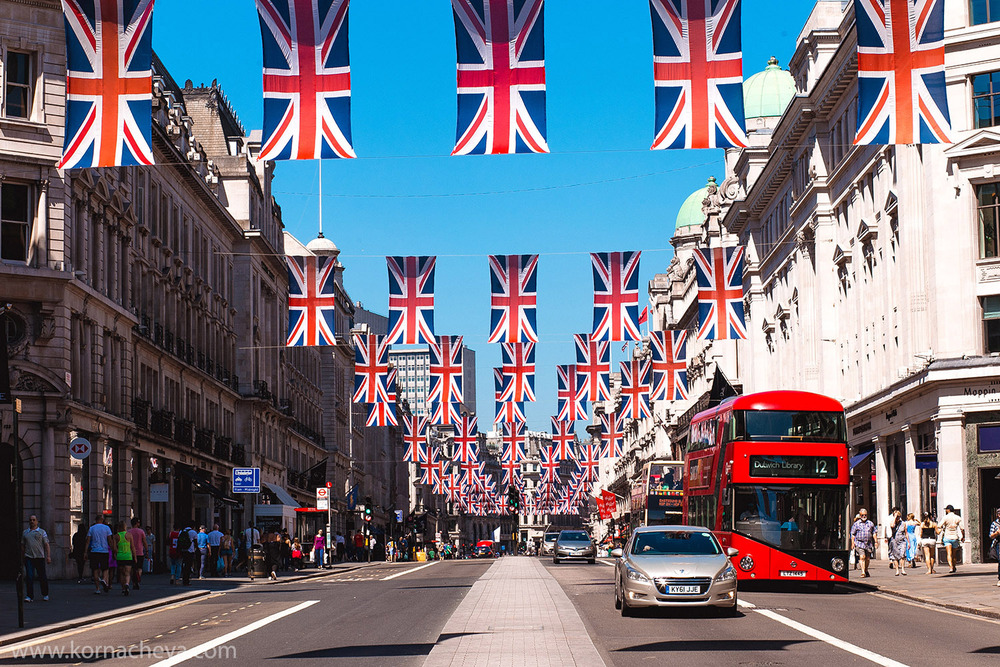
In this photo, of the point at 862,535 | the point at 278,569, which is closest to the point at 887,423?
the point at 862,535

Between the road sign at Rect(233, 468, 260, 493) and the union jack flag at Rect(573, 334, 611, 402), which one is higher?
the union jack flag at Rect(573, 334, 611, 402)

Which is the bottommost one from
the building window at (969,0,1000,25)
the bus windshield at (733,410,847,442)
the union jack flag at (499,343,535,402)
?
the bus windshield at (733,410,847,442)

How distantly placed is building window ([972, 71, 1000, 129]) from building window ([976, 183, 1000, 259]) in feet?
6.63

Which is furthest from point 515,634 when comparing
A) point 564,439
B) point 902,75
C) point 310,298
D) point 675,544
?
point 564,439

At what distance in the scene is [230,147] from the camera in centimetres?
7594

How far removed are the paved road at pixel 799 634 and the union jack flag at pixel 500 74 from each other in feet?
27.2

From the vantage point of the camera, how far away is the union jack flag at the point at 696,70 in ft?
80.4

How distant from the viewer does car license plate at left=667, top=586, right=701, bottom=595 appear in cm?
2288

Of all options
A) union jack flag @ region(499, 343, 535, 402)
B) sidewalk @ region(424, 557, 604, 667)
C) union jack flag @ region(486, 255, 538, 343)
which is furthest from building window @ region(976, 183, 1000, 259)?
sidewalk @ region(424, 557, 604, 667)

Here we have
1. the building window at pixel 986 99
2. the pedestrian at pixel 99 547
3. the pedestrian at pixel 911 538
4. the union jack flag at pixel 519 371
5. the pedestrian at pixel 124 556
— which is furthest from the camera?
the union jack flag at pixel 519 371

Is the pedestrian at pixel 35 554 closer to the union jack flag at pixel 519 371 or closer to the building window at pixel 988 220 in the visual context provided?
the union jack flag at pixel 519 371

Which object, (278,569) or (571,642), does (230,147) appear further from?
(571,642)

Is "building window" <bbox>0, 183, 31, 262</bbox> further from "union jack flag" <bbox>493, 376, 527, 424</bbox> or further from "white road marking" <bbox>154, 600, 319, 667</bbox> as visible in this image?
"union jack flag" <bbox>493, 376, 527, 424</bbox>

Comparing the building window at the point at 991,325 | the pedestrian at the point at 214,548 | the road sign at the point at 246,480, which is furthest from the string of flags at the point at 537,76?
the pedestrian at the point at 214,548
